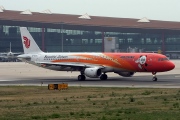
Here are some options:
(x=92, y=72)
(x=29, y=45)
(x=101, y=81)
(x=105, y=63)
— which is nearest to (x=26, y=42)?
(x=29, y=45)

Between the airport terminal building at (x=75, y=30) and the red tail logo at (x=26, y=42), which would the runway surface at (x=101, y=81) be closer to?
the red tail logo at (x=26, y=42)

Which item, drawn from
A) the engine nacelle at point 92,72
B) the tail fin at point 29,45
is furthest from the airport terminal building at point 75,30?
the engine nacelle at point 92,72

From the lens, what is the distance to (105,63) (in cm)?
7756

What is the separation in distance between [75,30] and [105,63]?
121 m

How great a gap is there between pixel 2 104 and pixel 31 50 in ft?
146

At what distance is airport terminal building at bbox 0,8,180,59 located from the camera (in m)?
185

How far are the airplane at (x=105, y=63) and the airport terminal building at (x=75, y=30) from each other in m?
99.1

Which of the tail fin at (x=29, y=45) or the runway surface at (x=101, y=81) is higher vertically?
the tail fin at (x=29, y=45)

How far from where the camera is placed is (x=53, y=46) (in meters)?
194

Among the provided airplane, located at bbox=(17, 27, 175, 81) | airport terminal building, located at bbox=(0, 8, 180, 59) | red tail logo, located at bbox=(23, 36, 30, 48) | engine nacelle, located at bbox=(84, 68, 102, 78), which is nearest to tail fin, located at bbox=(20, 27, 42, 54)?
red tail logo, located at bbox=(23, 36, 30, 48)

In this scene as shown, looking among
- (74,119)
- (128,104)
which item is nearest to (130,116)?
(74,119)

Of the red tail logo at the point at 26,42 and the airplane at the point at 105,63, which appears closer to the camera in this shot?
the airplane at the point at 105,63

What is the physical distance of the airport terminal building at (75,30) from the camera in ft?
608

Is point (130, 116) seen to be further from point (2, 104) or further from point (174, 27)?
point (174, 27)
